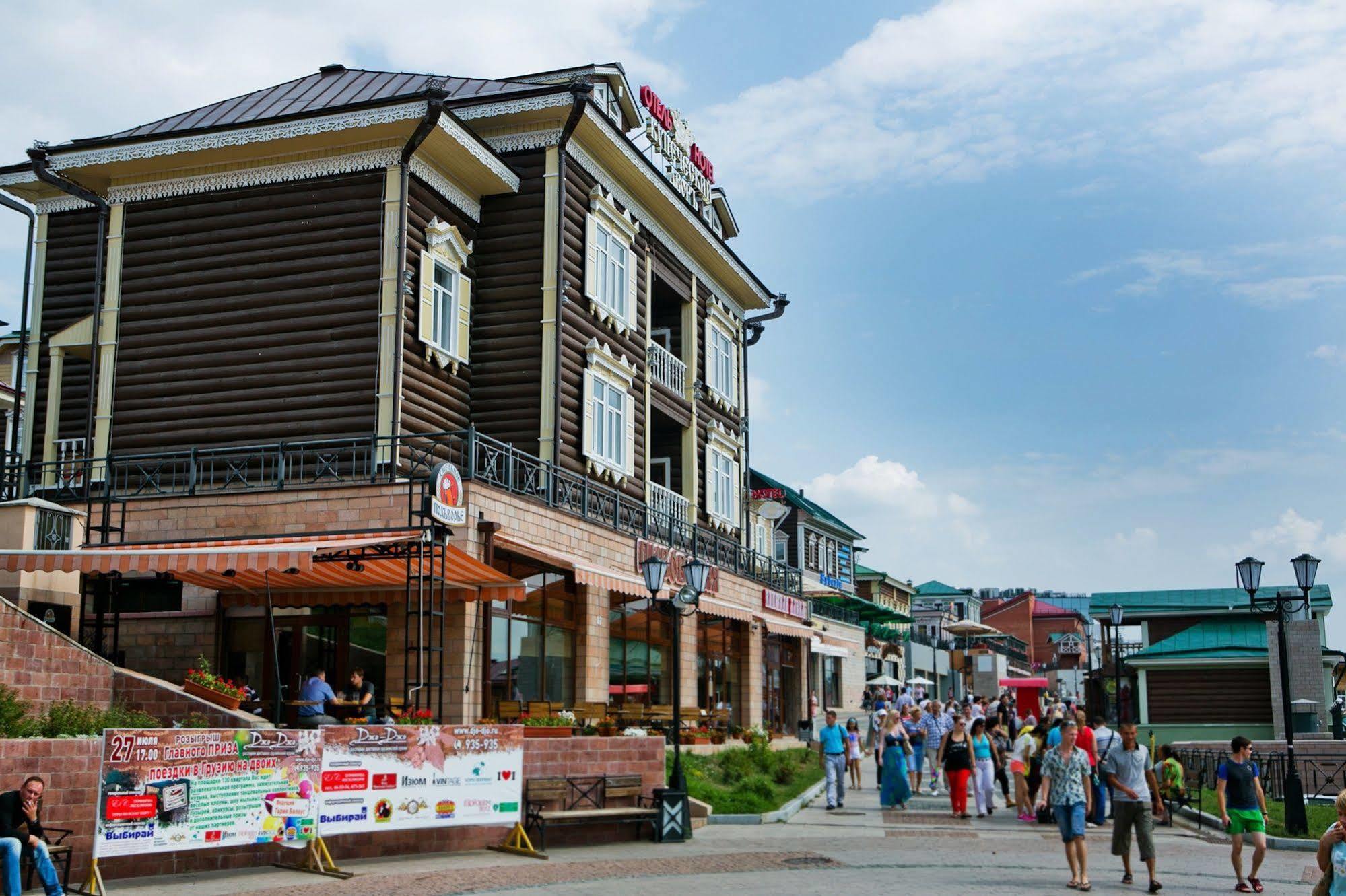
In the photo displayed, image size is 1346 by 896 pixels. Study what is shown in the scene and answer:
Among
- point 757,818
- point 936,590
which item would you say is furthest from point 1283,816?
point 936,590

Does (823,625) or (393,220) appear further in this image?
(823,625)

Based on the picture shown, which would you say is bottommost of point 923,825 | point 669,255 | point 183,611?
point 923,825

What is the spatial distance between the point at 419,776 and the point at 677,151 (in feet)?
66.6

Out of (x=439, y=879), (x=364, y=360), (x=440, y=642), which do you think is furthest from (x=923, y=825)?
(x=364, y=360)

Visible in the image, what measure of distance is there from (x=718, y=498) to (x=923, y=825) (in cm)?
1545

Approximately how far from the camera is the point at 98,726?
14.6 meters

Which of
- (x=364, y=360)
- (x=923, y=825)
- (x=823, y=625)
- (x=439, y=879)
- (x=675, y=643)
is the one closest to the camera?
(x=439, y=879)

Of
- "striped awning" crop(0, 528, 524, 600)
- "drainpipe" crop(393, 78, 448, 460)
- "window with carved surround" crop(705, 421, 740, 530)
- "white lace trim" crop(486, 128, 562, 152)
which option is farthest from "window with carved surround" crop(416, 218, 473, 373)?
"window with carved surround" crop(705, 421, 740, 530)

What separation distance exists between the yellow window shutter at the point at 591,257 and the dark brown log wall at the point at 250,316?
183 inches

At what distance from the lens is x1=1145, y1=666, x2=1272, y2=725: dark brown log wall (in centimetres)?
4294

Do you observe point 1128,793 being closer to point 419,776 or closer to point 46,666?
point 419,776

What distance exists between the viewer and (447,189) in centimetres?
2478

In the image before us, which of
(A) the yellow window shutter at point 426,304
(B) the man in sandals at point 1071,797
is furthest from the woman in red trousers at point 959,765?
(A) the yellow window shutter at point 426,304

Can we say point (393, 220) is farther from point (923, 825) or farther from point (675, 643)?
point (923, 825)
